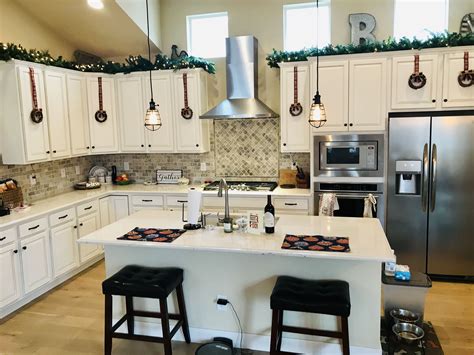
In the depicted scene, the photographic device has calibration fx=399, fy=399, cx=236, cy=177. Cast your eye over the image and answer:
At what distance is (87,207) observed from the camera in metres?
4.76

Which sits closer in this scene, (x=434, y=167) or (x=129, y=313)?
(x=129, y=313)

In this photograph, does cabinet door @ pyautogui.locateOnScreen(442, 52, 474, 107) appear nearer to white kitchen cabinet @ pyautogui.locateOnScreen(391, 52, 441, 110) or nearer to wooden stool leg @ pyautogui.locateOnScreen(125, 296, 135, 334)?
white kitchen cabinet @ pyautogui.locateOnScreen(391, 52, 441, 110)

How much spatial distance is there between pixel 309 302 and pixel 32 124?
3429 millimetres

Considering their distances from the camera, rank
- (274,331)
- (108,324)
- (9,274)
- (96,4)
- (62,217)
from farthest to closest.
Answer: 1. (96,4)
2. (62,217)
3. (9,274)
4. (108,324)
5. (274,331)

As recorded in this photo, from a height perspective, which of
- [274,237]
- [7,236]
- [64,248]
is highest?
[274,237]

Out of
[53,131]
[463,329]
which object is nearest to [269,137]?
[53,131]

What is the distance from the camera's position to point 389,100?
4312 mm

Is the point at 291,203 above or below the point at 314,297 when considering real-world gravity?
above

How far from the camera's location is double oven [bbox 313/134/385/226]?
14.3 feet

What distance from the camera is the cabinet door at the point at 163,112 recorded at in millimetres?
5137

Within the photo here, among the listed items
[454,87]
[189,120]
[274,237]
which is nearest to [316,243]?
[274,237]

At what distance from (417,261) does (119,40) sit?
4.52 m

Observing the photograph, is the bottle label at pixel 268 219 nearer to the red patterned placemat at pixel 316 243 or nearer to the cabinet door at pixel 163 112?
the red patterned placemat at pixel 316 243

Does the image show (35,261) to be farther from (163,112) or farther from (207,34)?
(207,34)
